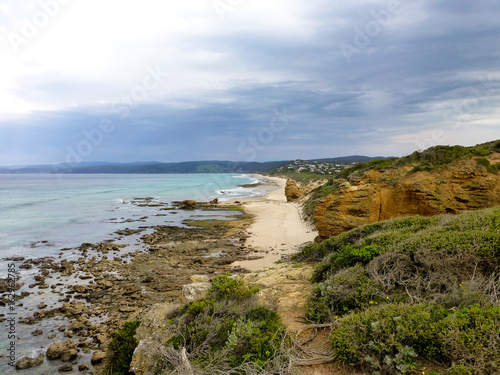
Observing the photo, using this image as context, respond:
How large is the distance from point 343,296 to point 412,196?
9428mm

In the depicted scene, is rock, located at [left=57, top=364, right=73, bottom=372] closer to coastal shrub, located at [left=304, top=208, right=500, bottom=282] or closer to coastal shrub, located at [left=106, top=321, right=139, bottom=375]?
coastal shrub, located at [left=106, top=321, right=139, bottom=375]

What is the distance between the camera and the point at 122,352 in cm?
730

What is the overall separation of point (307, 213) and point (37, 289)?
23.4 m

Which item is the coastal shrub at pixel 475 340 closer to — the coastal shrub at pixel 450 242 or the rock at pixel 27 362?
the coastal shrub at pixel 450 242

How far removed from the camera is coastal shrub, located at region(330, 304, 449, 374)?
4185mm

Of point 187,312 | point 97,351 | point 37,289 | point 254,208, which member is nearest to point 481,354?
point 187,312

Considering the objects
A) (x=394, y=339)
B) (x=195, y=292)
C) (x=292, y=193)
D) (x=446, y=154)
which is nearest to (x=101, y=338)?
(x=195, y=292)

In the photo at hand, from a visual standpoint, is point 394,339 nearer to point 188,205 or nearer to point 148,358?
point 148,358

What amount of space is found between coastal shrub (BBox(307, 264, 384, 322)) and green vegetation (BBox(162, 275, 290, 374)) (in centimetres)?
92

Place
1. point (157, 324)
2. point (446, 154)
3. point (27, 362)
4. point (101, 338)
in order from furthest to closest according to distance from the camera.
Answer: point (446, 154), point (101, 338), point (27, 362), point (157, 324)

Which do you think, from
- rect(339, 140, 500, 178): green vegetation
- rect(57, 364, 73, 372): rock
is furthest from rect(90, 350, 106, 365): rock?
rect(339, 140, 500, 178): green vegetation

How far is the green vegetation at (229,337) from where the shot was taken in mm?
4887

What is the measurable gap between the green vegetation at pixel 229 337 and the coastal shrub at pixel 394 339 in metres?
1.05

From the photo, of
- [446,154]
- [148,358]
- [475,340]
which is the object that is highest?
[446,154]
